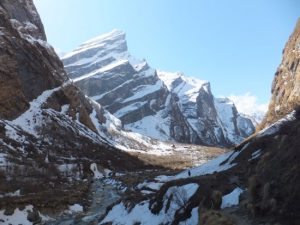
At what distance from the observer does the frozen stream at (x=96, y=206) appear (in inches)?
1906

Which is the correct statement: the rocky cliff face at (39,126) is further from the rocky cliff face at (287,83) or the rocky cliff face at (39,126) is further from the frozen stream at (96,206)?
the rocky cliff face at (287,83)

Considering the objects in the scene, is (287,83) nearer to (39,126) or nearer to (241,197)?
(241,197)

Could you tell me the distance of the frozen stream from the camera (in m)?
48.4

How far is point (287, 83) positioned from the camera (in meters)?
83.2

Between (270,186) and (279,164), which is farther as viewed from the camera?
(279,164)

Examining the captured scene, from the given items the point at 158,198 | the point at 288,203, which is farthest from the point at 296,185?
the point at 158,198

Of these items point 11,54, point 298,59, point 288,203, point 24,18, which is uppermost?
point 24,18

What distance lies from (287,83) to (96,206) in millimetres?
45461

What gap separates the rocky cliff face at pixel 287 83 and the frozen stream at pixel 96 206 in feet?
98.6

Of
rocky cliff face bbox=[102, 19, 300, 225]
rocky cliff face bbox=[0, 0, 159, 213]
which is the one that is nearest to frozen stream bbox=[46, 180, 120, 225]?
rocky cliff face bbox=[0, 0, 159, 213]

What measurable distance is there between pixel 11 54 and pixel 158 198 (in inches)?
3978

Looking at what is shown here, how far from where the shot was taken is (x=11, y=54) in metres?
124

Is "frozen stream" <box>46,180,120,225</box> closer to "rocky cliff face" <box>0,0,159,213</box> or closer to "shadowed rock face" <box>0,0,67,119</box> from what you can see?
"rocky cliff face" <box>0,0,159,213</box>

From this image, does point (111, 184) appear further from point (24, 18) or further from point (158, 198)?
point (24, 18)
